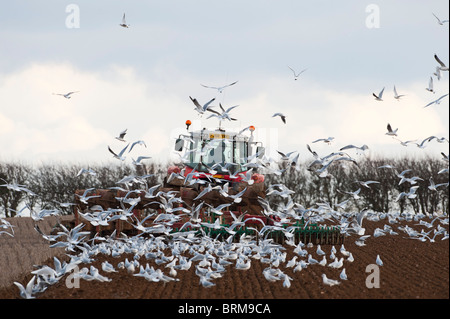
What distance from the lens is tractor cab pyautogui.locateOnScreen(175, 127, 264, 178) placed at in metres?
15.9

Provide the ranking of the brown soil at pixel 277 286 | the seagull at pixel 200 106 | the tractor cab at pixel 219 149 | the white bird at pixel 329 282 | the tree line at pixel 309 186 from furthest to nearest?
the tree line at pixel 309 186 < the tractor cab at pixel 219 149 < the seagull at pixel 200 106 < the white bird at pixel 329 282 < the brown soil at pixel 277 286

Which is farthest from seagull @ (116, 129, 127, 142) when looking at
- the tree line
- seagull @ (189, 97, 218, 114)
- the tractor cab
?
the tree line

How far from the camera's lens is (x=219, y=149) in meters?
16.2

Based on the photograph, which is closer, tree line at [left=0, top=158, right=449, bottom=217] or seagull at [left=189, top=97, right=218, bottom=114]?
seagull at [left=189, top=97, right=218, bottom=114]

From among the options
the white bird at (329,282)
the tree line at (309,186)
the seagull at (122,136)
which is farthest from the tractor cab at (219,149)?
the tree line at (309,186)

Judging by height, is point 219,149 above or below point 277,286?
above

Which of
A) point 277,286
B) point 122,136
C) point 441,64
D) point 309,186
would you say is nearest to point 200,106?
point 122,136

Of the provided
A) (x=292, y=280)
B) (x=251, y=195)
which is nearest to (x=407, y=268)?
(x=292, y=280)

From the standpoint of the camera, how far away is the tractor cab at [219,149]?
626 inches

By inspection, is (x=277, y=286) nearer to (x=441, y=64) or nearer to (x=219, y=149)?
(x=441, y=64)

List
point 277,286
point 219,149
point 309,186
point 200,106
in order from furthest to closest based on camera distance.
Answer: point 309,186
point 219,149
point 200,106
point 277,286

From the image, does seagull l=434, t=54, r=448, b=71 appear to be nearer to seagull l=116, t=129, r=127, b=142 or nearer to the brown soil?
the brown soil

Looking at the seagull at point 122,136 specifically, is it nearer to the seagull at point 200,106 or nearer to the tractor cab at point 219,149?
the seagull at point 200,106

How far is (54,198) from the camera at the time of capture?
3000cm
